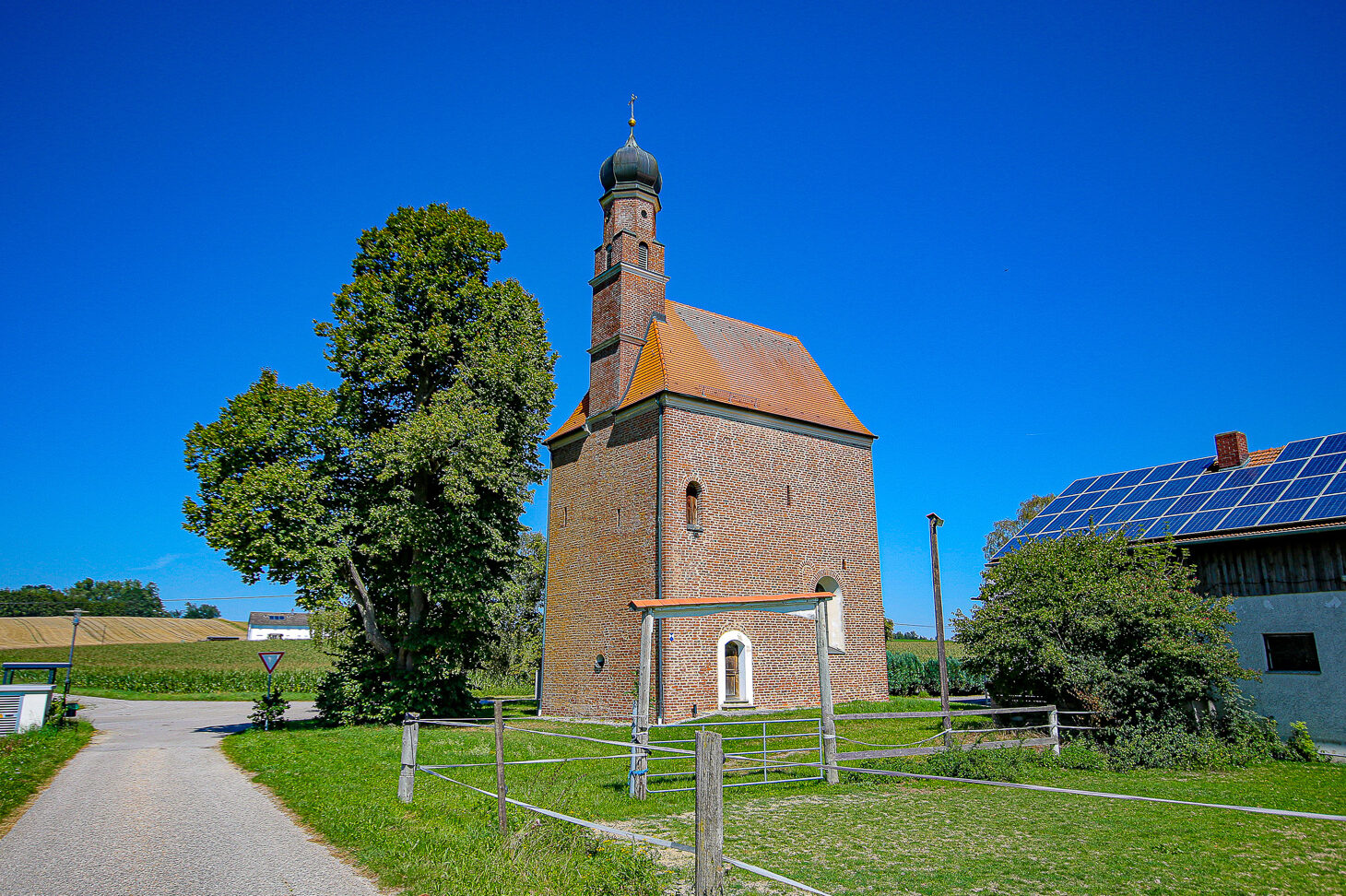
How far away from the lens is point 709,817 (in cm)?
498

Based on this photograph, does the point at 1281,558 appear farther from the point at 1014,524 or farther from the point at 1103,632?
the point at 1014,524

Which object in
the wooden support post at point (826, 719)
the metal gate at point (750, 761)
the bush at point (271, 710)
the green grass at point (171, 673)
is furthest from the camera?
the green grass at point (171, 673)

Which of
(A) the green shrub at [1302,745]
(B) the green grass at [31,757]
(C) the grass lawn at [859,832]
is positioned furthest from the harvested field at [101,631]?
(A) the green shrub at [1302,745]

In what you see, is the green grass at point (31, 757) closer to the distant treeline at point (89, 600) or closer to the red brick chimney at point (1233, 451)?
the red brick chimney at point (1233, 451)

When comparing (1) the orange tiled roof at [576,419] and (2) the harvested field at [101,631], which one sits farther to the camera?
(2) the harvested field at [101,631]

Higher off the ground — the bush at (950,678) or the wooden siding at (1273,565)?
the wooden siding at (1273,565)

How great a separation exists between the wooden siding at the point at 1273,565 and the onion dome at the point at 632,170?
61.3 feet

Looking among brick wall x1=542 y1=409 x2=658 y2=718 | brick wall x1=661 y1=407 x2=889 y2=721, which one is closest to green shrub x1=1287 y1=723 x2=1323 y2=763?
brick wall x1=661 y1=407 x2=889 y2=721

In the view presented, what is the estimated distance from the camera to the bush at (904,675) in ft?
107

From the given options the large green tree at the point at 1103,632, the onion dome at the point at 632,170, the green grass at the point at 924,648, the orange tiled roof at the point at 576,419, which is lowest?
the green grass at the point at 924,648

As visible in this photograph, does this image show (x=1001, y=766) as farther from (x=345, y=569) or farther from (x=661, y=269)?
(x=661, y=269)

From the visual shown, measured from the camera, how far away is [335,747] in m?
14.3

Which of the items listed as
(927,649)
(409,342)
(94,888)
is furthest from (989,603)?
(927,649)

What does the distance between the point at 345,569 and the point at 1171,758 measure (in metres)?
18.9
